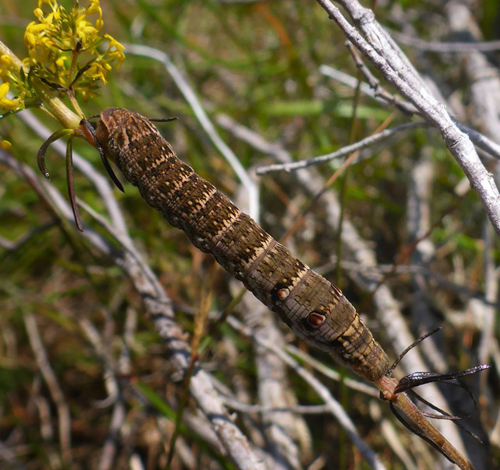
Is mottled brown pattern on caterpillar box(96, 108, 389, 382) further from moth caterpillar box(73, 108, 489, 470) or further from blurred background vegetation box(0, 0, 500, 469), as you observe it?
blurred background vegetation box(0, 0, 500, 469)

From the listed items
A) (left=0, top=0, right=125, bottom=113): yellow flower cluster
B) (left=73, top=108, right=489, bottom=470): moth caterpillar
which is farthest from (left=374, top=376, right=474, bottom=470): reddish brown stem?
(left=0, top=0, right=125, bottom=113): yellow flower cluster

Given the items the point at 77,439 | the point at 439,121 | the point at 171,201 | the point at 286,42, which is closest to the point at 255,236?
the point at 171,201

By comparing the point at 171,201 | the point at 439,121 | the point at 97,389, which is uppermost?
the point at 439,121

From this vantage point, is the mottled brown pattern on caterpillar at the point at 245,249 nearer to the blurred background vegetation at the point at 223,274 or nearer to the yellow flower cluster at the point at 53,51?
the yellow flower cluster at the point at 53,51

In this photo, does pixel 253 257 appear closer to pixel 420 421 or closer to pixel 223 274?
pixel 420 421

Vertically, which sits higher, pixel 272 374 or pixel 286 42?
pixel 286 42

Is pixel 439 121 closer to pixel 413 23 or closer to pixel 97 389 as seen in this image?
pixel 97 389
